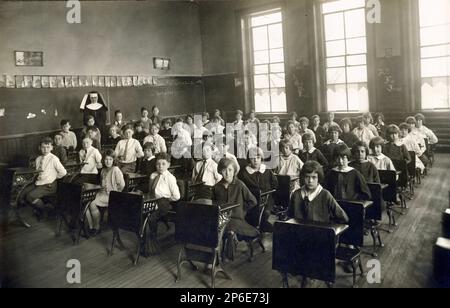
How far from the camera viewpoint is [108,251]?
4.44 m

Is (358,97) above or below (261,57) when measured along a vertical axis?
below

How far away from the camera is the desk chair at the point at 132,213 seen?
3.98 m

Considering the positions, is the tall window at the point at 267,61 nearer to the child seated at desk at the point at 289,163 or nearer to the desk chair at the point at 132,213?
the child seated at desk at the point at 289,163

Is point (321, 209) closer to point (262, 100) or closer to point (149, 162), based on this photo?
point (149, 162)

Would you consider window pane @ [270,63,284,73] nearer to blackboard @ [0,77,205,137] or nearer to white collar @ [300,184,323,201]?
blackboard @ [0,77,205,137]

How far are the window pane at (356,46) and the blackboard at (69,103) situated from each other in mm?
5116

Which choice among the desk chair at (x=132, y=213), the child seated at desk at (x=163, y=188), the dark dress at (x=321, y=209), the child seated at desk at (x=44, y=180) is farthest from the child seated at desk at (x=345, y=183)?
the child seated at desk at (x=44, y=180)

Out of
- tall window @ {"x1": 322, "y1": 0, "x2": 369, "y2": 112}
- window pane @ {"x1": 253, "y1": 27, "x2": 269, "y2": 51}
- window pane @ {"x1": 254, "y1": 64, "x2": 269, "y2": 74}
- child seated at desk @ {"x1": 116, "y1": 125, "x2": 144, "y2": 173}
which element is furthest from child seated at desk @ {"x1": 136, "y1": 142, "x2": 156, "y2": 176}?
window pane @ {"x1": 253, "y1": 27, "x2": 269, "y2": 51}

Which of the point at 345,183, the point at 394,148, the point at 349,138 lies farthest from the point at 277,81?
the point at 345,183

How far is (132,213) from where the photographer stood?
4020mm

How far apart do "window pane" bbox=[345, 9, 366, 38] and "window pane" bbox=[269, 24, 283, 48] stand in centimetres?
203

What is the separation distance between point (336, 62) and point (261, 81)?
2.51 m

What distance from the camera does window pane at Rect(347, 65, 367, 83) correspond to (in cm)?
1105
